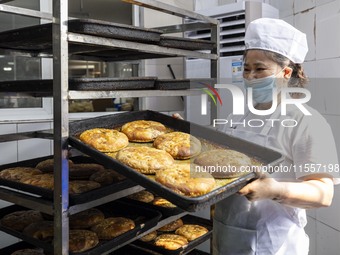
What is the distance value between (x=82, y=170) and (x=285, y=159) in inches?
38.3

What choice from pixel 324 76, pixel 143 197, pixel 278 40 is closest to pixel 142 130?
pixel 143 197

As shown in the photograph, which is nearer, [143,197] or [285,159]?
[285,159]

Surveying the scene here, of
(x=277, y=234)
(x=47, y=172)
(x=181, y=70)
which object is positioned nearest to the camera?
(x=277, y=234)

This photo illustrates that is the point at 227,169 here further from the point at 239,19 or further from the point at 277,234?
the point at 239,19

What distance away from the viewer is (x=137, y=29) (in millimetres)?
1457

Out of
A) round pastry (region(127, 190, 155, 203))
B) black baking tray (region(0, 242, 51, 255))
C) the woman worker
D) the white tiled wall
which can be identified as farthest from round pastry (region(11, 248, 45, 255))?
the white tiled wall

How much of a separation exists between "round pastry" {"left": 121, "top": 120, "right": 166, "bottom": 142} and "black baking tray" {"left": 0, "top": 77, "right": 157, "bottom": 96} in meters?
0.20

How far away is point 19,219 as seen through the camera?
171 cm

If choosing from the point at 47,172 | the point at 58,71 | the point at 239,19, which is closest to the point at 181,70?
the point at 239,19

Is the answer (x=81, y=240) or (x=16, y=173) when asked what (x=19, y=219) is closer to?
(x=16, y=173)

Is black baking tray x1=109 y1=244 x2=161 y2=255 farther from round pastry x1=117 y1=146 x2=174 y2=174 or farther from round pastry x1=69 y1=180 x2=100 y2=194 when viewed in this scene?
round pastry x1=117 y1=146 x2=174 y2=174

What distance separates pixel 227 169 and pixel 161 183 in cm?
29

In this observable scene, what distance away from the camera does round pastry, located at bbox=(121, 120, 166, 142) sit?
1.65m

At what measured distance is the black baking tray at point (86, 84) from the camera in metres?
1.37
